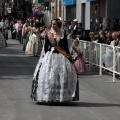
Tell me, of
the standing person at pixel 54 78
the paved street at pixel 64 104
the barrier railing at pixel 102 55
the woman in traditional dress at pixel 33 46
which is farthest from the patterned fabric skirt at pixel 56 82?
the woman in traditional dress at pixel 33 46

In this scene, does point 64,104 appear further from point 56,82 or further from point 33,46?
point 33,46

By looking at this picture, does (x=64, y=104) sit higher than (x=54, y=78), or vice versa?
(x=54, y=78)

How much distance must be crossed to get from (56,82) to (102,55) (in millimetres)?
7439

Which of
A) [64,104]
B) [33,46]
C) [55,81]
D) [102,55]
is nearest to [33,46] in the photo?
[33,46]

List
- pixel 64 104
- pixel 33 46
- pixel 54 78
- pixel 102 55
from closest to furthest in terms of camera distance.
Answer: pixel 54 78
pixel 64 104
pixel 102 55
pixel 33 46

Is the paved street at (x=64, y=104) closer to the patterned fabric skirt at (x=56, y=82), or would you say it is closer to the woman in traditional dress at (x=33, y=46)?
the patterned fabric skirt at (x=56, y=82)

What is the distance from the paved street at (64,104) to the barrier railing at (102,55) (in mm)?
477

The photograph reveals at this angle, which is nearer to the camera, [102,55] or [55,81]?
[55,81]

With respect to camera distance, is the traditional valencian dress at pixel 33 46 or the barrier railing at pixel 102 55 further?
the traditional valencian dress at pixel 33 46

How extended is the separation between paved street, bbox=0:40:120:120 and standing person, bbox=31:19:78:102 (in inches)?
8.5

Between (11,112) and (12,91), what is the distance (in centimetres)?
322

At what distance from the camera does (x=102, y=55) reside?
19109 millimetres

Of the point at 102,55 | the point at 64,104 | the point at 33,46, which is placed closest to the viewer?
the point at 64,104

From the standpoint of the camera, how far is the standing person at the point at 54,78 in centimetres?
1180
